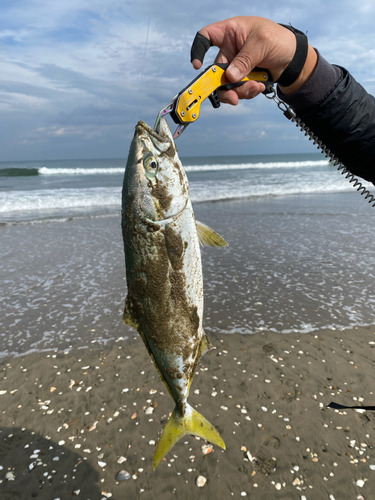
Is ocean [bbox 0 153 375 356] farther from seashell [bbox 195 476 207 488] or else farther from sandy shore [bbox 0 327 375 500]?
seashell [bbox 195 476 207 488]

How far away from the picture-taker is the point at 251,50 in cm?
228

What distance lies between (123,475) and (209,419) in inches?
41.1

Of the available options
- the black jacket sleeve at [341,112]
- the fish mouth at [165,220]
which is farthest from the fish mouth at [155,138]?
the black jacket sleeve at [341,112]

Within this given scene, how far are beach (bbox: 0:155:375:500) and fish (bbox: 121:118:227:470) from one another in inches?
70.3

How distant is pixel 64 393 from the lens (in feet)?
13.4

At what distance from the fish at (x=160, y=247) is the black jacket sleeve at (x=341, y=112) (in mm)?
1326

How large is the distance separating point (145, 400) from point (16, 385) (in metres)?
1.73

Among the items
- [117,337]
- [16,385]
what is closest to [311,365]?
[117,337]

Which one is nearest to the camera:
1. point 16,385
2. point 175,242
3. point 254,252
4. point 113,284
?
point 175,242

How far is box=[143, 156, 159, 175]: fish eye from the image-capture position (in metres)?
2.03

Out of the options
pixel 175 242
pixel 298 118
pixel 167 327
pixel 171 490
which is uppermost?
pixel 298 118

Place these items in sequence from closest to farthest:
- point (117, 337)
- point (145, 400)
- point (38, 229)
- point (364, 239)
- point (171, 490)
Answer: point (171, 490)
point (145, 400)
point (117, 337)
point (364, 239)
point (38, 229)

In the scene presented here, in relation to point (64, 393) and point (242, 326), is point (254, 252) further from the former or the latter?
point (64, 393)

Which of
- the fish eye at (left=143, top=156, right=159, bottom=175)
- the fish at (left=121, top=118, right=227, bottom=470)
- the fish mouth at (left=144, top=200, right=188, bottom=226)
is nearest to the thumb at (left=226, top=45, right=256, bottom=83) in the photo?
the fish at (left=121, top=118, right=227, bottom=470)
